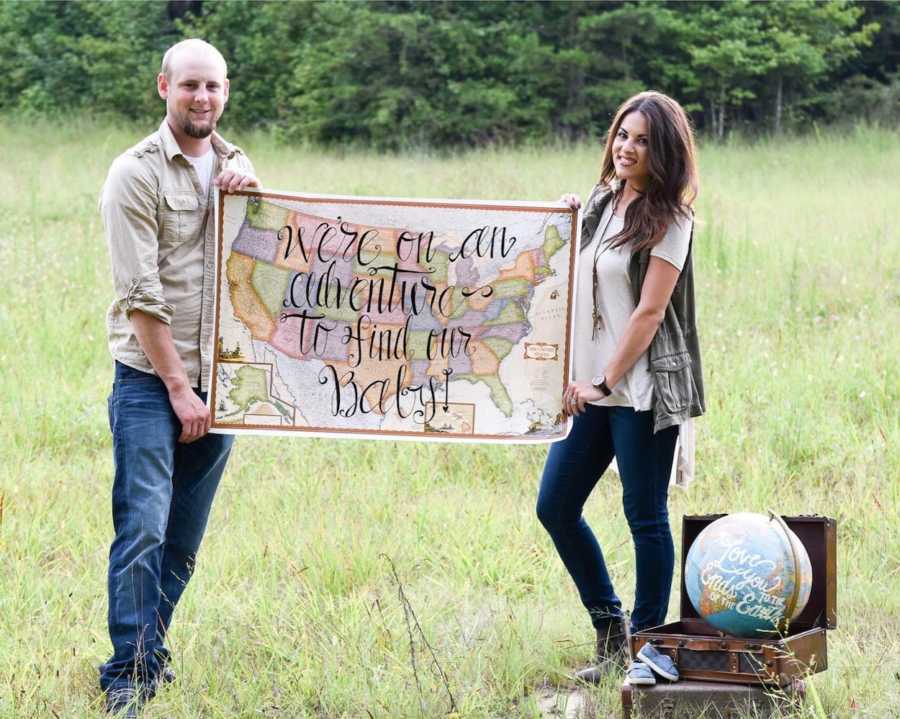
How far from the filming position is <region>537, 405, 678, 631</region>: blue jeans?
4375mm

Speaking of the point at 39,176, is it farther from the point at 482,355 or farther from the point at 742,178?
the point at 482,355

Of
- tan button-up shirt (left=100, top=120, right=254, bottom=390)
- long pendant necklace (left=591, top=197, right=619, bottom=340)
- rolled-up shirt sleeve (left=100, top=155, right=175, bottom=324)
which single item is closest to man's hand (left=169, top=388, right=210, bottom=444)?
tan button-up shirt (left=100, top=120, right=254, bottom=390)

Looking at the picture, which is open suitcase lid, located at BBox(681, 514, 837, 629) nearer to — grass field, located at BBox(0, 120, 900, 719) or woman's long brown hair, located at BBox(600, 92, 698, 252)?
grass field, located at BBox(0, 120, 900, 719)

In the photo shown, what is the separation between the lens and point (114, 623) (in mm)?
4055

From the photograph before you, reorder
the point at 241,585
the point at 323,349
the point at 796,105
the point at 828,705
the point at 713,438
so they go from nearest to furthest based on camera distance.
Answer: the point at 828,705 → the point at 323,349 → the point at 241,585 → the point at 713,438 → the point at 796,105

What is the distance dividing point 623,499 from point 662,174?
1170 mm

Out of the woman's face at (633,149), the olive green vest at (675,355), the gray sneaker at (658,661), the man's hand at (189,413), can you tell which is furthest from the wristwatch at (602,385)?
the man's hand at (189,413)

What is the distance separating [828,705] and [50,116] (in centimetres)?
2842

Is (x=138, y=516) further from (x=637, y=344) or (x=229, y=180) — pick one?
(x=637, y=344)

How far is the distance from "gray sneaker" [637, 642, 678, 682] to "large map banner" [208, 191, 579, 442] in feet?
2.77

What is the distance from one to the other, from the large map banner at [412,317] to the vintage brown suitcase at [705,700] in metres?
0.99

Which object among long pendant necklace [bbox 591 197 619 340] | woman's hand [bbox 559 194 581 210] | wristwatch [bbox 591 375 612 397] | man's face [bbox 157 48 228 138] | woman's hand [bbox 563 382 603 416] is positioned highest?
man's face [bbox 157 48 228 138]

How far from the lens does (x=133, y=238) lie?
4020mm

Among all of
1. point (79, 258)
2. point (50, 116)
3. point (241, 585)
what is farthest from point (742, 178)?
point (50, 116)
